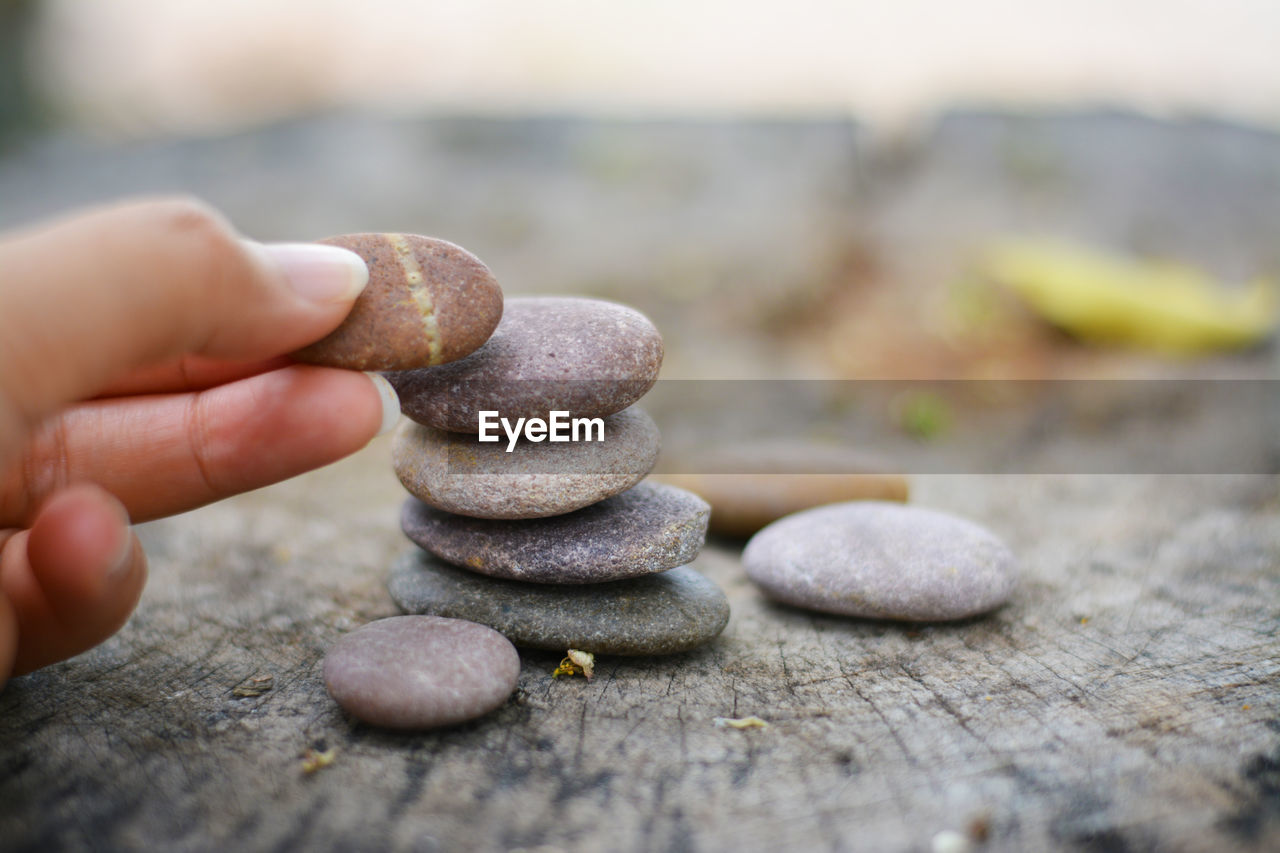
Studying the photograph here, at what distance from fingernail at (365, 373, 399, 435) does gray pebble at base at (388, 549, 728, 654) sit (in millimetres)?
573

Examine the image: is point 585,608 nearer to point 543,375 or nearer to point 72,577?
point 543,375

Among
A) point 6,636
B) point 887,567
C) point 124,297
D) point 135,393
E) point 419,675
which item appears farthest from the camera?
point 887,567

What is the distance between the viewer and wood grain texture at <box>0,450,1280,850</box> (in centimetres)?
148

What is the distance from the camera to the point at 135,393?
2.16 metres

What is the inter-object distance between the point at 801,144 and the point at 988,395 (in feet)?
11.3

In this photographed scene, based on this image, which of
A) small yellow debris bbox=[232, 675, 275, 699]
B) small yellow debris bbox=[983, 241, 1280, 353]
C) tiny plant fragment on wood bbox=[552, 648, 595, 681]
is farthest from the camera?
small yellow debris bbox=[983, 241, 1280, 353]

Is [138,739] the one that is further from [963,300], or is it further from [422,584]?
[963,300]

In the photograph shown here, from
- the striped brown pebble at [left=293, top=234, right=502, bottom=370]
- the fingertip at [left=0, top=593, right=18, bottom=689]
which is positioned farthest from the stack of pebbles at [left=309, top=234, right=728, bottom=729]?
the fingertip at [left=0, top=593, right=18, bottom=689]

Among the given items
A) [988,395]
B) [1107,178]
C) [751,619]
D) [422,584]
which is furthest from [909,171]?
[422,584]

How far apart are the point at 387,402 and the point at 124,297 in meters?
0.60

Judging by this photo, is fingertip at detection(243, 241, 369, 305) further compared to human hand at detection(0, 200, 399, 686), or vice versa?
fingertip at detection(243, 241, 369, 305)

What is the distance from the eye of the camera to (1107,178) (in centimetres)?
662

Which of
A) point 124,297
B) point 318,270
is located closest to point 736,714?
point 318,270

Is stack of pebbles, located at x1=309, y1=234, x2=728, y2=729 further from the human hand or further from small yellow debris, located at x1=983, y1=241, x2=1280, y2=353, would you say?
small yellow debris, located at x1=983, y1=241, x2=1280, y2=353
